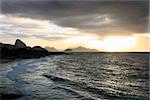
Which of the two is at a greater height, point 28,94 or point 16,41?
point 16,41

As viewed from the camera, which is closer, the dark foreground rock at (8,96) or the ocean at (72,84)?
the dark foreground rock at (8,96)

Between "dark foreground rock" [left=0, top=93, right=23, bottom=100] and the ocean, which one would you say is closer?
"dark foreground rock" [left=0, top=93, right=23, bottom=100]

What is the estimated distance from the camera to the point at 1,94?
18359mm

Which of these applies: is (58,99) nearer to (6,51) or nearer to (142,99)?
(142,99)

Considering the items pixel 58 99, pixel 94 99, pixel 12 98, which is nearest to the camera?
pixel 12 98

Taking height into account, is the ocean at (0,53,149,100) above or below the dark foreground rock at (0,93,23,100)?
below

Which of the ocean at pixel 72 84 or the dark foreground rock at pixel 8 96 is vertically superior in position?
the dark foreground rock at pixel 8 96

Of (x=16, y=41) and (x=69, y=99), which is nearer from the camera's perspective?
(x=69, y=99)

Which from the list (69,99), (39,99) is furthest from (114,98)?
(39,99)

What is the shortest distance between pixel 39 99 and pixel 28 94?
1905mm

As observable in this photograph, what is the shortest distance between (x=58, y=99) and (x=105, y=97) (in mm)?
4859

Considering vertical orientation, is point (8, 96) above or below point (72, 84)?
above

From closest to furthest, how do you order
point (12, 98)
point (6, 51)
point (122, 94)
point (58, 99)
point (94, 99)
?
point (12, 98), point (58, 99), point (94, 99), point (122, 94), point (6, 51)

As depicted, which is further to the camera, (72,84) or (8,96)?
(72,84)
